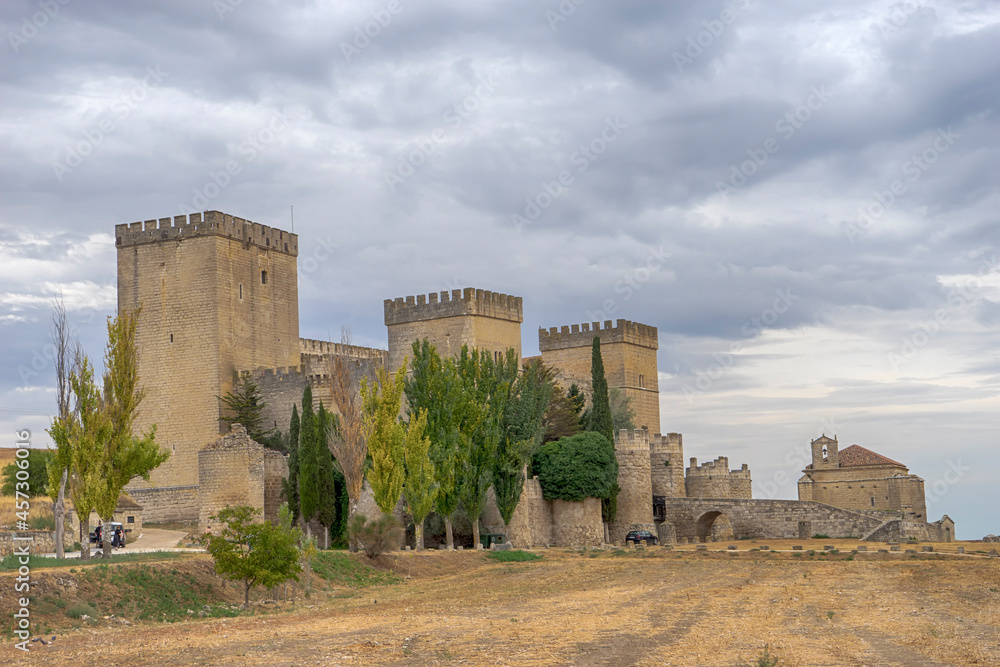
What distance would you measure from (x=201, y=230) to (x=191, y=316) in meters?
3.24

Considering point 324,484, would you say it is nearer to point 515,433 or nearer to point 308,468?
point 308,468

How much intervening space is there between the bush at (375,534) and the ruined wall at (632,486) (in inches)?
504

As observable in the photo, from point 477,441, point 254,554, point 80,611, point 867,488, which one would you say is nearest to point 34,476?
point 477,441

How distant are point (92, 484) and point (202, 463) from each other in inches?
424

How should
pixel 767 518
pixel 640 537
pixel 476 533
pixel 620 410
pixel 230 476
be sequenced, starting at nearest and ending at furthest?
pixel 230 476 < pixel 476 533 < pixel 640 537 < pixel 767 518 < pixel 620 410

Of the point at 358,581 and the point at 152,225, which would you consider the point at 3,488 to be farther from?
the point at 358,581

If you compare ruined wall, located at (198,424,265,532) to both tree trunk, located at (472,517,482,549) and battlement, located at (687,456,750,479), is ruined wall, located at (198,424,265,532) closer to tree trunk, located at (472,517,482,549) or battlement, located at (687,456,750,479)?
tree trunk, located at (472,517,482,549)

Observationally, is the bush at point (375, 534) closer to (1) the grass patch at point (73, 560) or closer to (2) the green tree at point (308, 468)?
(1) the grass patch at point (73, 560)

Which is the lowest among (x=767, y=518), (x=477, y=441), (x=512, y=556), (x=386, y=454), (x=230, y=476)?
(x=512, y=556)

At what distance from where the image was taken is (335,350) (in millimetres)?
51969

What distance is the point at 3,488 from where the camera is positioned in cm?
3681

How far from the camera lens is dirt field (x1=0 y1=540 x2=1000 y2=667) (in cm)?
1393

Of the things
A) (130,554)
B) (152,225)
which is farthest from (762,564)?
(152,225)

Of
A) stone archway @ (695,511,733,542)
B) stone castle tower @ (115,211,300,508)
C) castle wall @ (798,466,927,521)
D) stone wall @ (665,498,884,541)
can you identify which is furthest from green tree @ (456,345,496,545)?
castle wall @ (798,466,927,521)
